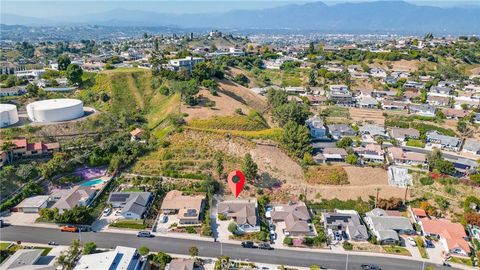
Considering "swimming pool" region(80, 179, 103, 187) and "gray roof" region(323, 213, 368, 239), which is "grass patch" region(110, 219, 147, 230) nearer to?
"swimming pool" region(80, 179, 103, 187)

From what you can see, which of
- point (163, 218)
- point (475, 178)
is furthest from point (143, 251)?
point (475, 178)

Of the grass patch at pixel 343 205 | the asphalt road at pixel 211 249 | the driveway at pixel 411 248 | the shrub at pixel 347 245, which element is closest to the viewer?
the asphalt road at pixel 211 249

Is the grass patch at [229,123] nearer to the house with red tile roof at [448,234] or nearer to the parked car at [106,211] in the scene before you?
the parked car at [106,211]

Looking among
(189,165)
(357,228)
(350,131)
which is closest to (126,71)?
(189,165)

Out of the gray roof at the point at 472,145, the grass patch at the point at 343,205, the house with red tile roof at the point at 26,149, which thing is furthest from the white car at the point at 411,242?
the house with red tile roof at the point at 26,149

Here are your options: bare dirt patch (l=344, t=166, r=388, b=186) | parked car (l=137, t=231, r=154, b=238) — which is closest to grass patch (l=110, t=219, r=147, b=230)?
parked car (l=137, t=231, r=154, b=238)

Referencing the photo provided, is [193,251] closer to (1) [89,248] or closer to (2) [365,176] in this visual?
(1) [89,248]
